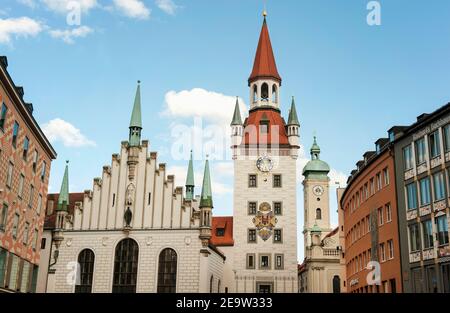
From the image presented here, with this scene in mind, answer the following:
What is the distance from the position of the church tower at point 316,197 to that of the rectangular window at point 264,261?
36147mm

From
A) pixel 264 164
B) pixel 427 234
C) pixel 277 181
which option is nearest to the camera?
pixel 427 234

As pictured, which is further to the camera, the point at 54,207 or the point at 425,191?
the point at 54,207

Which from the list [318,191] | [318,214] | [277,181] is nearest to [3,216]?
[277,181]

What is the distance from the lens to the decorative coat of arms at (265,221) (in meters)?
63.0

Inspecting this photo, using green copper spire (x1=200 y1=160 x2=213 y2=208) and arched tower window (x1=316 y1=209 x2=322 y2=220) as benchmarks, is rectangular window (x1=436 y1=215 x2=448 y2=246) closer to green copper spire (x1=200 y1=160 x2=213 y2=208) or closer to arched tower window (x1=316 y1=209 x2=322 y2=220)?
green copper spire (x1=200 y1=160 x2=213 y2=208)

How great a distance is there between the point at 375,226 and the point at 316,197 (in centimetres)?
5444

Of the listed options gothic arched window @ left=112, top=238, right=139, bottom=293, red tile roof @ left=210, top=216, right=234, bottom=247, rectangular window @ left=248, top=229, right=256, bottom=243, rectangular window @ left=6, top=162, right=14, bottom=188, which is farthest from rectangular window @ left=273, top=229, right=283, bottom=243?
rectangular window @ left=6, top=162, right=14, bottom=188

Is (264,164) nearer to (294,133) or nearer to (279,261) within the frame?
(294,133)

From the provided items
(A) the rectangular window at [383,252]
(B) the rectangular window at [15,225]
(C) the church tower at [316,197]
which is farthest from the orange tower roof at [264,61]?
(B) the rectangular window at [15,225]

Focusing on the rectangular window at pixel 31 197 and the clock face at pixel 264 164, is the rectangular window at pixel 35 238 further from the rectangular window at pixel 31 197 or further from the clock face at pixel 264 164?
the clock face at pixel 264 164

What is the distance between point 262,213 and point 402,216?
85.0 ft

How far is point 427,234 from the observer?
1428 inches
